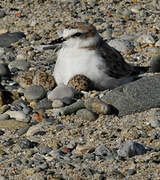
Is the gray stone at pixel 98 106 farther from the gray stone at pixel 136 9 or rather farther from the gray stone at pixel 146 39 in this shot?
the gray stone at pixel 136 9

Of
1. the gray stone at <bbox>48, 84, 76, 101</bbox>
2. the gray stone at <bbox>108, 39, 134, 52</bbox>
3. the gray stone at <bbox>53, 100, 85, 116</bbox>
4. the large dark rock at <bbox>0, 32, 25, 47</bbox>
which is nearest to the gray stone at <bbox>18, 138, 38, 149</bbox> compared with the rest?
the gray stone at <bbox>53, 100, 85, 116</bbox>

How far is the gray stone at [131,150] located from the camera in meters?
4.81

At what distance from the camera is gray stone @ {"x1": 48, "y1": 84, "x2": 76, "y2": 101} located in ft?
20.2

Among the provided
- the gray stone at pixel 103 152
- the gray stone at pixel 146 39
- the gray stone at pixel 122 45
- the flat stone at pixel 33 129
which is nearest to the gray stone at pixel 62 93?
the flat stone at pixel 33 129

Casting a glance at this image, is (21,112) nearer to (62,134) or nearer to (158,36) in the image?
(62,134)

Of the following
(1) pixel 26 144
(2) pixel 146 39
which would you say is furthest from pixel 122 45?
(1) pixel 26 144

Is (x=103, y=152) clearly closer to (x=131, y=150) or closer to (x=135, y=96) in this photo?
(x=131, y=150)

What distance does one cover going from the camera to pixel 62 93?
6172 millimetres

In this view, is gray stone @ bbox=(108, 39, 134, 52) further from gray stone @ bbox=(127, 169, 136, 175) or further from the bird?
gray stone @ bbox=(127, 169, 136, 175)

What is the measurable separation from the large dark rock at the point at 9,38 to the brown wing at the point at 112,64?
2.09 meters

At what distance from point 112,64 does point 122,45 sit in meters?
1.42

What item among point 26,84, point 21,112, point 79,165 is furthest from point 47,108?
point 79,165

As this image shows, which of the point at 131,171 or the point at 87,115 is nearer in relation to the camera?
the point at 131,171

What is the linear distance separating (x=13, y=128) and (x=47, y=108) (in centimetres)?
59
